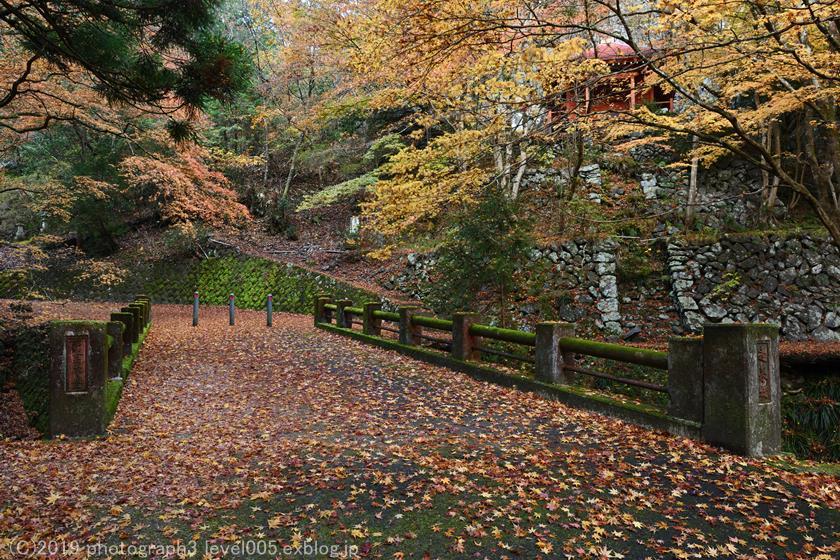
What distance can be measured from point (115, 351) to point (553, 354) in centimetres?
638

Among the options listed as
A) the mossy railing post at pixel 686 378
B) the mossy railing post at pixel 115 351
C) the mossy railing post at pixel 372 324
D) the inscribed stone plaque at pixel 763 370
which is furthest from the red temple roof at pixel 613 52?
the mossy railing post at pixel 372 324

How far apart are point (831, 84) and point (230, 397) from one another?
11.9m

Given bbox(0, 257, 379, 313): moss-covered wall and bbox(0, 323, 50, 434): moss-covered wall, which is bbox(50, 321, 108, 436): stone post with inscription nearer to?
bbox(0, 323, 50, 434): moss-covered wall

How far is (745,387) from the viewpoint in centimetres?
468

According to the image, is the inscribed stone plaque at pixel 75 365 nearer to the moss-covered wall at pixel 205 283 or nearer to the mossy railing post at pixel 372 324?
the mossy railing post at pixel 372 324

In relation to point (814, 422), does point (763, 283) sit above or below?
above

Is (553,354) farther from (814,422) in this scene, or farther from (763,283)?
(763,283)

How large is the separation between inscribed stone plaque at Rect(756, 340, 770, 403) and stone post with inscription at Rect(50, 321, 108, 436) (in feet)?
23.1

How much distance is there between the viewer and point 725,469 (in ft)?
14.8

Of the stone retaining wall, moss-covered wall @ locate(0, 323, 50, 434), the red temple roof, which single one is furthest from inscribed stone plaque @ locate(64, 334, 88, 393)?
the stone retaining wall

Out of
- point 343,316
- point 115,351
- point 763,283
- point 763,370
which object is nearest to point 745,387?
point 763,370

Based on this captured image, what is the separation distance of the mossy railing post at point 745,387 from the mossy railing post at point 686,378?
172 millimetres

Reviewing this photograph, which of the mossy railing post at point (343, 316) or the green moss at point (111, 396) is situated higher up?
the mossy railing post at point (343, 316)

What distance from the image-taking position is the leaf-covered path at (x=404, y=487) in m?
3.30
